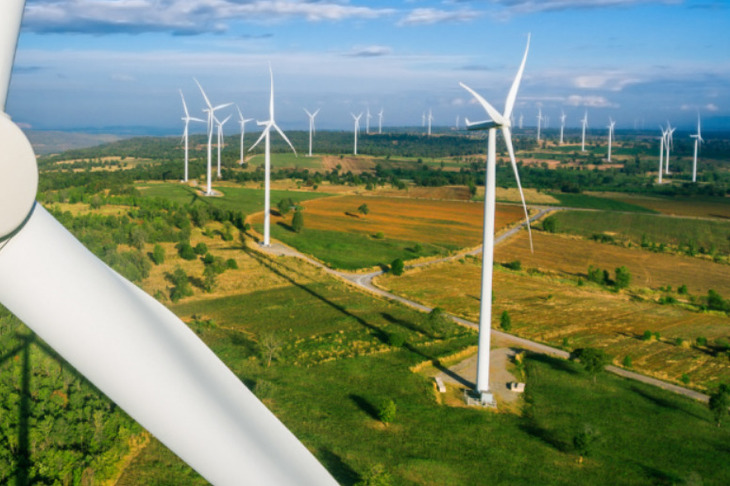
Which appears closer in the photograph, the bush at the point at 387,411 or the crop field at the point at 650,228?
the bush at the point at 387,411

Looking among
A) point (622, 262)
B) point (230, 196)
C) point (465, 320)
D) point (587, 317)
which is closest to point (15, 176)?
point (465, 320)

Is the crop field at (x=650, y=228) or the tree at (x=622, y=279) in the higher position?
the crop field at (x=650, y=228)

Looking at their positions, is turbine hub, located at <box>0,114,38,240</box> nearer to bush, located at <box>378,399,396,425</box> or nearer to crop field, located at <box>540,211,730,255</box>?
bush, located at <box>378,399,396,425</box>

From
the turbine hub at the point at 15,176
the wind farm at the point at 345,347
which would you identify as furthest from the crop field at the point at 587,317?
the turbine hub at the point at 15,176

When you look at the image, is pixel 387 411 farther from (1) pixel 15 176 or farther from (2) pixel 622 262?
(2) pixel 622 262

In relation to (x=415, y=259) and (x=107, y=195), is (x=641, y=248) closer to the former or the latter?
(x=415, y=259)

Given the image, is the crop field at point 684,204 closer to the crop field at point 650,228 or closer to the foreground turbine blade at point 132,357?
the crop field at point 650,228

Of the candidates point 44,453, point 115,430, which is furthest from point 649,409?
point 44,453
